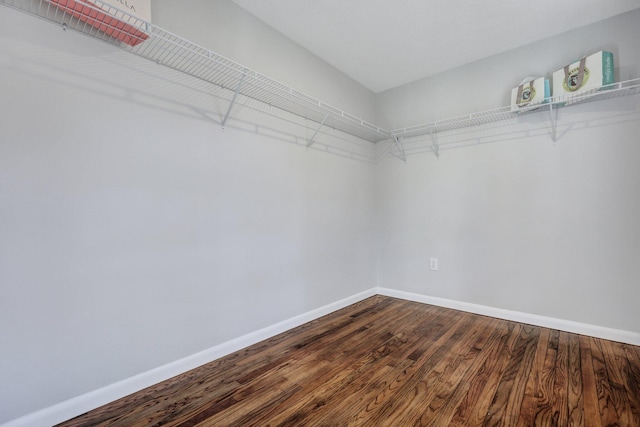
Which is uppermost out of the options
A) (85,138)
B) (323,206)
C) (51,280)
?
(85,138)

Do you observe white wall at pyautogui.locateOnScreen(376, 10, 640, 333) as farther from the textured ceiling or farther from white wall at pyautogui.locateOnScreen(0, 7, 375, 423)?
white wall at pyautogui.locateOnScreen(0, 7, 375, 423)

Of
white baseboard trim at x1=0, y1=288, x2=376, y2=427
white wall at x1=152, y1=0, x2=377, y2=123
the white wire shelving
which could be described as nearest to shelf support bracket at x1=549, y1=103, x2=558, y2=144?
the white wire shelving

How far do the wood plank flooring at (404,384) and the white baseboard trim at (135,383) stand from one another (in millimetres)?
36

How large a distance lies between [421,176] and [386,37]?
4.29 feet

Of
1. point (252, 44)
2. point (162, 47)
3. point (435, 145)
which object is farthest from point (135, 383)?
point (435, 145)

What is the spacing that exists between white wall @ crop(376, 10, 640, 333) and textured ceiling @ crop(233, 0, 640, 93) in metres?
0.17

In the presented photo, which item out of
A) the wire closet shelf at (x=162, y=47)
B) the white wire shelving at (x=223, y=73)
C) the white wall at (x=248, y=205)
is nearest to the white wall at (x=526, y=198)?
the white wall at (x=248, y=205)

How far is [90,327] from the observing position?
1.23 meters

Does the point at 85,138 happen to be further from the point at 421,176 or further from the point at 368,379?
the point at 421,176

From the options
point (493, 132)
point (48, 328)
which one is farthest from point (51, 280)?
point (493, 132)

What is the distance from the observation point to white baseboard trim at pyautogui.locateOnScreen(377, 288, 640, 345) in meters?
1.84

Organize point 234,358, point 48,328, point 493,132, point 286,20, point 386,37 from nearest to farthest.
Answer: point 48,328, point 234,358, point 286,20, point 386,37, point 493,132

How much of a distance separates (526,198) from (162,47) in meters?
2.72

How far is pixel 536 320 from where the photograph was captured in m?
2.14
